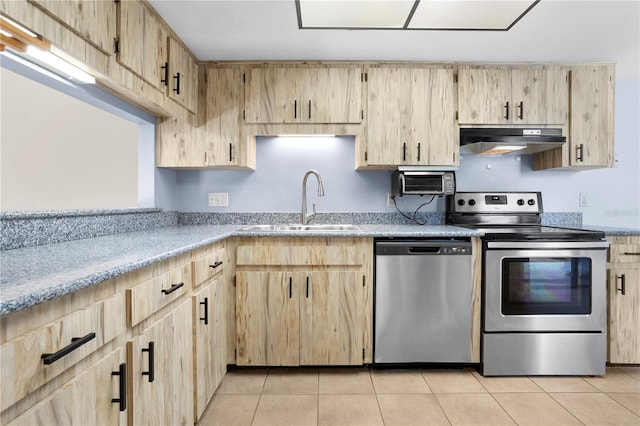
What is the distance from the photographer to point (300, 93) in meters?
2.58

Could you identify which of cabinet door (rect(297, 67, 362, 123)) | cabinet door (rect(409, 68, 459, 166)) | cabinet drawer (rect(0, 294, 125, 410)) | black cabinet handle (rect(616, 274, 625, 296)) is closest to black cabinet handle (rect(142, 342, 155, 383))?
cabinet drawer (rect(0, 294, 125, 410))

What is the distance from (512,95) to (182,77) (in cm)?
235

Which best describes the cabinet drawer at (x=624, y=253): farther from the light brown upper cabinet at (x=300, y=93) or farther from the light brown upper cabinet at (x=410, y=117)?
Result: the light brown upper cabinet at (x=300, y=93)

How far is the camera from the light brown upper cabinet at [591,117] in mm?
2623

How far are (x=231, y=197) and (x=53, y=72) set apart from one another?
1475mm

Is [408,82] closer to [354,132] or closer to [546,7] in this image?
[354,132]

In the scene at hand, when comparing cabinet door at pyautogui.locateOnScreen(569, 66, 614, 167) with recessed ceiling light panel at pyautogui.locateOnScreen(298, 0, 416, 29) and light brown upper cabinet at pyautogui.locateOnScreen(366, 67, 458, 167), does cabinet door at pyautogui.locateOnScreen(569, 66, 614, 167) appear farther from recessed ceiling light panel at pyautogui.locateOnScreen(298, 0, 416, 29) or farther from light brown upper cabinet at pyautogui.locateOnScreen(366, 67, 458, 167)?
recessed ceiling light panel at pyautogui.locateOnScreen(298, 0, 416, 29)

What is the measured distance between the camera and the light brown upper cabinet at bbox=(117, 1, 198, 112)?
5.49 ft

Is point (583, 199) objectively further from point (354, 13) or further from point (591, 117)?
point (354, 13)

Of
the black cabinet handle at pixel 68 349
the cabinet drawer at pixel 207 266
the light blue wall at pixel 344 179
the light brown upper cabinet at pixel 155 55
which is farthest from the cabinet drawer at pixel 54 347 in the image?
the light blue wall at pixel 344 179

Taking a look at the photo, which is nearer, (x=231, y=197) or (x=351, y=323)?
(x=351, y=323)

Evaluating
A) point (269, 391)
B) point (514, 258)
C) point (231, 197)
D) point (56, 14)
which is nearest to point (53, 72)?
point (56, 14)

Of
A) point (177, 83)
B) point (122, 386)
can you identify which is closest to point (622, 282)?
point (122, 386)

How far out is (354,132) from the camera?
2.62 metres
